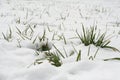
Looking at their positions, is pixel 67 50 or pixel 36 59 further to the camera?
pixel 67 50

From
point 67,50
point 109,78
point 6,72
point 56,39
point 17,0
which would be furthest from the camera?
point 17,0

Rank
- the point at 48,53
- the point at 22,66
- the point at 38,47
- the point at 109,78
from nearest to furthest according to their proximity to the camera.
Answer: the point at 109,78 → the point at 22,66 → the point at 48,53 → the point at 38,47

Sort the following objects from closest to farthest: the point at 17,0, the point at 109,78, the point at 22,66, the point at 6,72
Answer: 1. the point at 109,78
2. the point at 6,72
3. the point at 22,66
4. the point at 17,0

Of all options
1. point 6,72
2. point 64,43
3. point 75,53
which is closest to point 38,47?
point 64,43

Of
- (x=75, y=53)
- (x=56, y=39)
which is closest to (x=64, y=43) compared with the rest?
(x=56, y=39)

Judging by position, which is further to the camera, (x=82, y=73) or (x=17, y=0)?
(x=17, y=0)

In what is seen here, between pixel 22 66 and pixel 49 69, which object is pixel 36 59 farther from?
pixel 49 69

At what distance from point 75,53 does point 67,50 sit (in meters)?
0.09

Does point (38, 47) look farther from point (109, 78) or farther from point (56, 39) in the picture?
point (109, 78)

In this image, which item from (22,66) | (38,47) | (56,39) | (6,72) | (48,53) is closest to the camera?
(6,72)

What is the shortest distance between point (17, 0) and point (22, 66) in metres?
5.41

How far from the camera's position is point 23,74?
1.31 metres

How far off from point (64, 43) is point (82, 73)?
0.71 meters

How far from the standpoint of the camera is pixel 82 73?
1348mm
